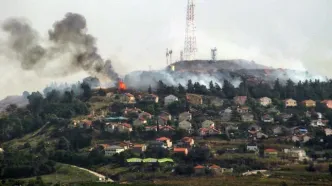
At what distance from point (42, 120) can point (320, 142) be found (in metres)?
39.7

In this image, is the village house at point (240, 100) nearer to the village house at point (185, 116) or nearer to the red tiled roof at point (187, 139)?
the village house at point (185, 116)

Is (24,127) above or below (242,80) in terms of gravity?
below

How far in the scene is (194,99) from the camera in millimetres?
105688

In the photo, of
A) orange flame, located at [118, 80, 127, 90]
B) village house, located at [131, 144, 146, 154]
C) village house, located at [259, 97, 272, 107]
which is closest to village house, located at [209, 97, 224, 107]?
→ village house, located at [259, 97, 272, 107]

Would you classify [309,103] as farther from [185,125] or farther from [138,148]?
[138,148]

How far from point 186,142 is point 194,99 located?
73.2 feet

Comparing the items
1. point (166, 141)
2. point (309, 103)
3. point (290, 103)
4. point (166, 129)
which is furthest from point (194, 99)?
point (166, 141)

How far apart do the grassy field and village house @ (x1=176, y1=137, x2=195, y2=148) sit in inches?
557

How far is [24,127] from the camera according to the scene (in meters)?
96.1

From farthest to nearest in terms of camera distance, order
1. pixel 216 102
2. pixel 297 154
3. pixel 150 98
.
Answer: pixel 150 98 → pixel 216 102 → pixel 297 154

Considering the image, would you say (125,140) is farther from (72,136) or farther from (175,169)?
(175,169)

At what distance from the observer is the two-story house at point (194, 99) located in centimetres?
10456

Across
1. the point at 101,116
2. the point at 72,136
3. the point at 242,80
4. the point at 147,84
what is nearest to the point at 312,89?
the point at 242,80

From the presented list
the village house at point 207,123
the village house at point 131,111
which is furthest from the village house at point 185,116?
the village house at point 131,111
